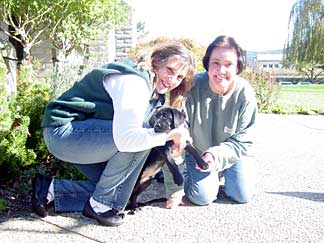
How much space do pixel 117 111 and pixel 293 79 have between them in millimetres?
65553

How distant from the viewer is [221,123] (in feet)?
11.0

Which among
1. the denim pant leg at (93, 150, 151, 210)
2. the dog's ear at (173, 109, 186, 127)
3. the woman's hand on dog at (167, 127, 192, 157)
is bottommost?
the denim pant leg at (93, 150, 151, 210)

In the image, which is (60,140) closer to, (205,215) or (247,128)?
(205,215)

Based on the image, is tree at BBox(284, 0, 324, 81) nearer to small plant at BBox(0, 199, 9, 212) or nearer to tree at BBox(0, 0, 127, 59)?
tree at BBox(0, 0, 127, 59)

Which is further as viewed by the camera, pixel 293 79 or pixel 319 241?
pixel 293 79

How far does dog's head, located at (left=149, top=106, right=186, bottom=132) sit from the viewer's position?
105 inches

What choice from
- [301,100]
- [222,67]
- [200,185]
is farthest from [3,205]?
[301,100]

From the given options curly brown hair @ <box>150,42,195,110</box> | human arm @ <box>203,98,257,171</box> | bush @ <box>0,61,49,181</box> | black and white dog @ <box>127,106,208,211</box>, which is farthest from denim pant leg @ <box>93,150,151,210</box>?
bush @ <box>0,61,49,181</box>

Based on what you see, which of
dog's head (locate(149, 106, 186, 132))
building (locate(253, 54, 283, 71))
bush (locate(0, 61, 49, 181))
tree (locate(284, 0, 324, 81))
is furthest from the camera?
tree (locate(284, 0, 324, 81))

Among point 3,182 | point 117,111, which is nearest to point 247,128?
point 117,111

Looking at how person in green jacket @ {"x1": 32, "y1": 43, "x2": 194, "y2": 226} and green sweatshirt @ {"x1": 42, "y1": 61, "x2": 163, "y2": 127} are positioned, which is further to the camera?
green sweatshirt @ {"x1": 42, "y1": 61, "x2": 163, "y2": 127}

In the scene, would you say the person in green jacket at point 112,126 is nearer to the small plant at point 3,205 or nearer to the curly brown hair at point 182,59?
the curly brown hair at point 182,59

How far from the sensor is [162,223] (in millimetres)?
2951

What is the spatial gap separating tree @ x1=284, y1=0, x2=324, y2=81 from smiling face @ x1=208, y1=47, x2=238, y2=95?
1171 inches
